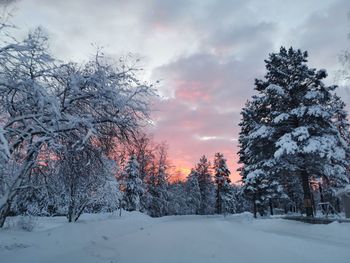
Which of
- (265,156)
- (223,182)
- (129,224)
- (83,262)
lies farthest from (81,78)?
(223,182)

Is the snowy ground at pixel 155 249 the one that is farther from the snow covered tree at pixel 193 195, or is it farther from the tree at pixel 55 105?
the snow covered tree at pixel 193 195

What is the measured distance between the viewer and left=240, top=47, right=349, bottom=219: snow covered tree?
2394cm

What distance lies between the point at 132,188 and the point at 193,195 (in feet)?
110

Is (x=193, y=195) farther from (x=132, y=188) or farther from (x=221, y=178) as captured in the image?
(x=132, y=188)

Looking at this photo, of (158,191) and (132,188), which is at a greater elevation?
(158,191)

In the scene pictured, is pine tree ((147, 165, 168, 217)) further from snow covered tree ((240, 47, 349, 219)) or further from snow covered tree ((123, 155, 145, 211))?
snow covered tree ((240, 47, 349, 219))

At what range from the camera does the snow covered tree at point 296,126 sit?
2394 cm

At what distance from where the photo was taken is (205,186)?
8762 cm

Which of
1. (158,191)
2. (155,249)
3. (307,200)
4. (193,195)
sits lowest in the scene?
(155,249)

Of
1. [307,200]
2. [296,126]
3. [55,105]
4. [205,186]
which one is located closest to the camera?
[55,105]

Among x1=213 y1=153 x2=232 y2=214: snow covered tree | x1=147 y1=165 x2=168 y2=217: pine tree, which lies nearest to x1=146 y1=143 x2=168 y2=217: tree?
x1=147 y1=165 x2=168 y2=217: pine tree

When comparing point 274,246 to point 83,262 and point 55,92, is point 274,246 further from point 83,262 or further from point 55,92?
point 55,92

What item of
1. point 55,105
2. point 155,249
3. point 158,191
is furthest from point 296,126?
point 158,191

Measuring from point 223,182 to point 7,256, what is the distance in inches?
2718
